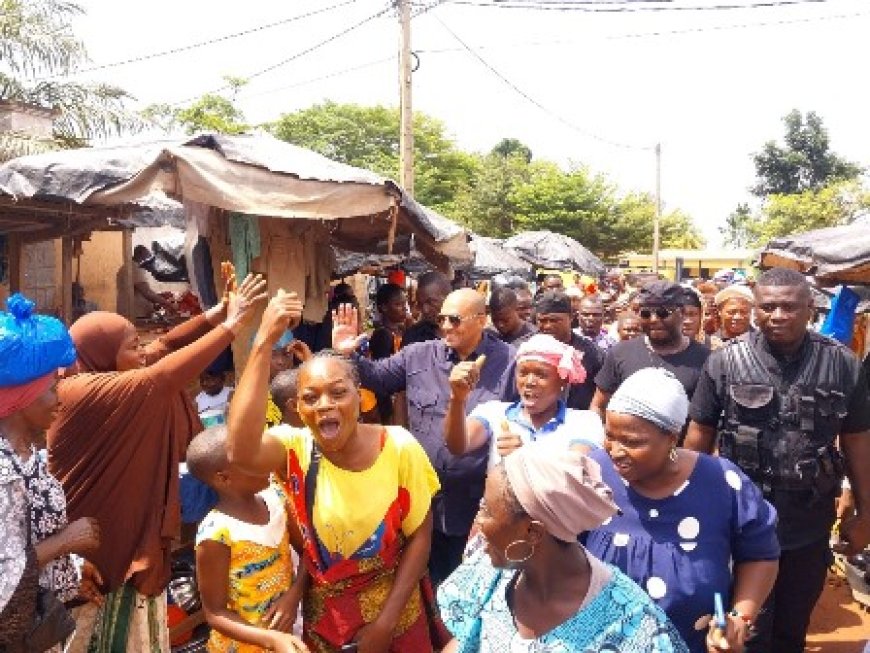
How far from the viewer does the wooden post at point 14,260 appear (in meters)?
7.82

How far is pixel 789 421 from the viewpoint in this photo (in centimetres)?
356

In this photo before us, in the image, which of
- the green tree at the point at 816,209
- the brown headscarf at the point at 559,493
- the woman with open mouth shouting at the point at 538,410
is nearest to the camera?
the brown headscarf at the point at 559,493

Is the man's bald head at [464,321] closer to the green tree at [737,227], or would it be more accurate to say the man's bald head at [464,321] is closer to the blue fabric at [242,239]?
the blue fabric at [242,239]

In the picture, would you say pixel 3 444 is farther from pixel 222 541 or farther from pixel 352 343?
pixel 352 343

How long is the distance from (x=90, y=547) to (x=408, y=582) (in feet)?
3.38

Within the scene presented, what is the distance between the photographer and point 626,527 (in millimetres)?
2506

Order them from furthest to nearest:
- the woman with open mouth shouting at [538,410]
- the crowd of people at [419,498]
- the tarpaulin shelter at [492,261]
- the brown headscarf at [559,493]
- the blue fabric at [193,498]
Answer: the tarpaulin shelter at [492,261] → the blue fabric at [193,498] → the woman with open mouth shouting at [538,410] → the crowd of people at [419,498] → the brown headscarf at [559,493]

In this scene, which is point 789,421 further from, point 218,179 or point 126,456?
point 218,179

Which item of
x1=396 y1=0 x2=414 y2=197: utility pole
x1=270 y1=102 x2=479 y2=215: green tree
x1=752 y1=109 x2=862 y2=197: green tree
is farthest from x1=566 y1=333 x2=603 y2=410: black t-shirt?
x1=752 y1=109 x2=862 y2=197: green tree

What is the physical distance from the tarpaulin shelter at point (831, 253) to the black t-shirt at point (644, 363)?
0.91 meters

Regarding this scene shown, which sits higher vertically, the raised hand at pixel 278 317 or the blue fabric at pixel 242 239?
the blue fabric at pixel 242 239

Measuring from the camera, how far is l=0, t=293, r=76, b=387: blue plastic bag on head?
7.97 ft

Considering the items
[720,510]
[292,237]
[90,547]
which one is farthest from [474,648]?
[292,237]

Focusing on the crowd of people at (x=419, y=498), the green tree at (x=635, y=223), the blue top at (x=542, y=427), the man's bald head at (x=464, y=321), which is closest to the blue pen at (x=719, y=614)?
the crowd of people at (x=419, y=498)
